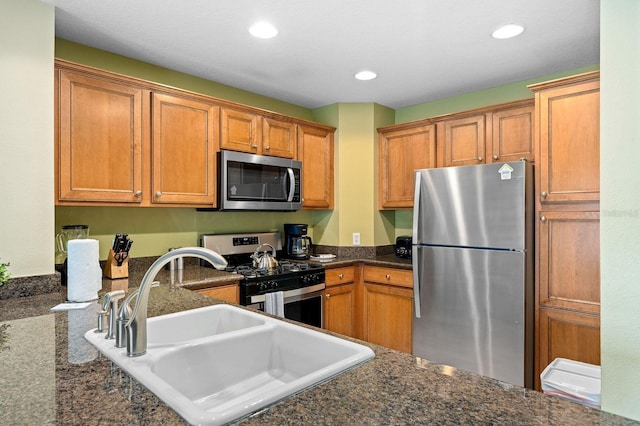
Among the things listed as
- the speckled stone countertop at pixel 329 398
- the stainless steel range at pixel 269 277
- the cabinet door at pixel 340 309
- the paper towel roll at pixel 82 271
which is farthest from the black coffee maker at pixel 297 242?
the speckled stone countertop at pixel 329 398

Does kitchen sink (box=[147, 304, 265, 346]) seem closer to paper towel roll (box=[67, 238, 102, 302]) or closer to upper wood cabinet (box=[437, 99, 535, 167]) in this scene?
paper towel roll (box=[67, 238, 102, 302])

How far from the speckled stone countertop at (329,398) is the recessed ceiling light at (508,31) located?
2.15 m

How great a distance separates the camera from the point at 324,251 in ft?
13.0

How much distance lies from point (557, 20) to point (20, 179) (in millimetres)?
3054

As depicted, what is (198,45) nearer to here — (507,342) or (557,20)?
(557,20)

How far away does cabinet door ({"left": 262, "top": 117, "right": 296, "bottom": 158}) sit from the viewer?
329 cm

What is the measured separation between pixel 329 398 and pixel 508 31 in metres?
2.43

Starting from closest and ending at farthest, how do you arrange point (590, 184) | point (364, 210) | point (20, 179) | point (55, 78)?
1. point (20, 179)
2. point (55, 78)
3. point (590, 184)
4. point (364, 210)

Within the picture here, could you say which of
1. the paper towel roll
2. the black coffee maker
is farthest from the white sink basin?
the black coffee maker

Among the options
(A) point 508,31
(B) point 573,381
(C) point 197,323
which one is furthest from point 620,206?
(C) point 197,323

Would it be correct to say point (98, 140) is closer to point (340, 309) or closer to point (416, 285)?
point (340, 309)

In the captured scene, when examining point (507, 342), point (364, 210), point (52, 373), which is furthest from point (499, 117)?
point (52, 373)

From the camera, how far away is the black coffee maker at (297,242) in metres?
3.63

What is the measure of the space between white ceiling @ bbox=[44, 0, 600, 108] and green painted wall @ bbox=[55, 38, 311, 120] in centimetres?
6
